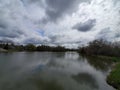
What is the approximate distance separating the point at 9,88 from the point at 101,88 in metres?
7.91

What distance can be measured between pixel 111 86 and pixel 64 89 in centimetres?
468

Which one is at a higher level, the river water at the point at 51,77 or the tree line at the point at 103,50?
the tree line at the point at 103,50

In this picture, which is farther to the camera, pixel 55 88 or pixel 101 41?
pixel 101 41

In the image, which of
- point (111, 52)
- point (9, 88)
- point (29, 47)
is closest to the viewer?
point (9, 88)

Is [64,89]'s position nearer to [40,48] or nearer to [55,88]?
[55,88]

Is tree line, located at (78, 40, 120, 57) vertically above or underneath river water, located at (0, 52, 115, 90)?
above

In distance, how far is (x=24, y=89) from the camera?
9.06 meters

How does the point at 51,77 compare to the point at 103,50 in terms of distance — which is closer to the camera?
the point at 51,77

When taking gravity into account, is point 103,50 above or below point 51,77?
above

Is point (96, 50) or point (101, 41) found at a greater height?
point (101, 41)

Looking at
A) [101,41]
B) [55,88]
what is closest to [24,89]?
[55,88]

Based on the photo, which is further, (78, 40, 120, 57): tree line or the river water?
(78, 40, 120, 57): tree line

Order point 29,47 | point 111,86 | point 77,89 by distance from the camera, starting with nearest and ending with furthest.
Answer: point 77,89, point 111,86, point 29,47

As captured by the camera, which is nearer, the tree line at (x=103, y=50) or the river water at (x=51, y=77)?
the river water at (x=51, y=77)
